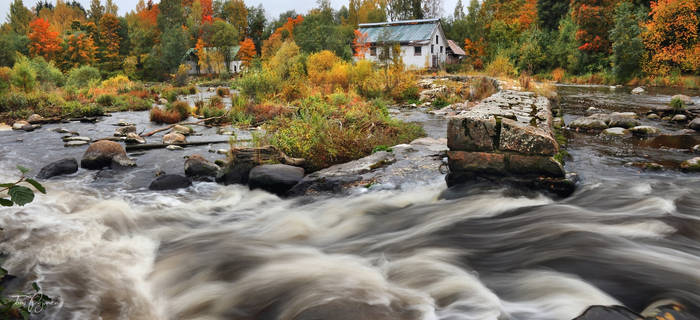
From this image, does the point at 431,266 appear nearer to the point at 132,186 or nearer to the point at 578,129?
the point at 132,186

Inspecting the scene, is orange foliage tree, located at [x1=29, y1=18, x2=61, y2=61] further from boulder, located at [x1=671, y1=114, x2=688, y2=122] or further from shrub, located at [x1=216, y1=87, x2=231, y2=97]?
boulder, located at [x1=671, y1=114, x2=688, y2=122]

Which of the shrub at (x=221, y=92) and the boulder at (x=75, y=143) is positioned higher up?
the shrub at (x=221, y=92)

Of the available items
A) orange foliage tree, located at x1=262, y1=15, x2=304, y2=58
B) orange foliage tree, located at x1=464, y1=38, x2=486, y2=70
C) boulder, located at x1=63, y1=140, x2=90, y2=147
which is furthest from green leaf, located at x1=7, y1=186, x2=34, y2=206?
orange foliage tree, located at x1=262, y1=15, x2=304, y2=58

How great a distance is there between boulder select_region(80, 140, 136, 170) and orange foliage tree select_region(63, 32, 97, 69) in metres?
51.5

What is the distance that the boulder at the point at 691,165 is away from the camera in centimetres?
669

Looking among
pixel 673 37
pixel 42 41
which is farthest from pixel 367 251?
pixel 42 41

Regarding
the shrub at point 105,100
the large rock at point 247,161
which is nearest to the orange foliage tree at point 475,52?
the shrub at point 105,100

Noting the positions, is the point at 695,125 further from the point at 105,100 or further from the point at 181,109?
the point at 105,100

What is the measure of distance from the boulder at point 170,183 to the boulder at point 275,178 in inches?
47.9

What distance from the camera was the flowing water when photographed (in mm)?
3350

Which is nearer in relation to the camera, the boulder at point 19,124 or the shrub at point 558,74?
the boulder at point 19,124

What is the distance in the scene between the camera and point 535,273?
145 inches

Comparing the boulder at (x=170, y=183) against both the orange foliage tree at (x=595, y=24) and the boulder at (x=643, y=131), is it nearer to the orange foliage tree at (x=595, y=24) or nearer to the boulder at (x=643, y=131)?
the boulder at (x=643, y=131)

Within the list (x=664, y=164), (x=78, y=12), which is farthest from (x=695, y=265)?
(x=78, y=12)
